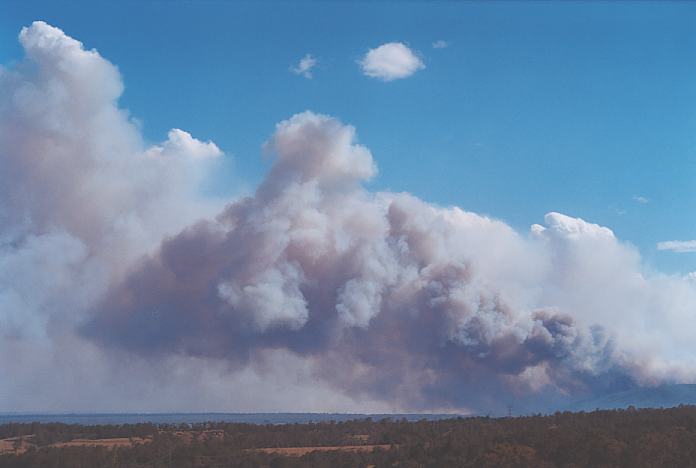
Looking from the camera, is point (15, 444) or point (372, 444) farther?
point (372, 444)

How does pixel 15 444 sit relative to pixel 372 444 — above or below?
above

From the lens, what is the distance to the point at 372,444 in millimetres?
166125

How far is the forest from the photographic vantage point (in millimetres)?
89250

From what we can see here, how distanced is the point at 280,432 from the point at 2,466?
261 feet

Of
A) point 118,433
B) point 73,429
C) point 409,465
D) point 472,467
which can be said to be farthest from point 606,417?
point 73,429

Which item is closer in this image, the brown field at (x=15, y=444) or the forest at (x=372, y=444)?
the forest at (x=372, y=444)

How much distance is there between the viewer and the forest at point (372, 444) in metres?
89.2

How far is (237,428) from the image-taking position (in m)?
186

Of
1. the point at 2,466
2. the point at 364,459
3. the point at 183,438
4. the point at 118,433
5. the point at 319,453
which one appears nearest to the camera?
the point at 2,466

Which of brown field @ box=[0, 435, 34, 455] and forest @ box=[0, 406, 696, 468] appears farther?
brown field @ box=[0, 435, 34, 455]

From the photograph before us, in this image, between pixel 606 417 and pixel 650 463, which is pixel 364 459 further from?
pixel 606 417

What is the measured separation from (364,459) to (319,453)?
1136cm

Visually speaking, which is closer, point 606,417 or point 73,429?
point 606,417

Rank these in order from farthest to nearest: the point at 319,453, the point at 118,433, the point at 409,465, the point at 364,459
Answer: the point at 118,433, the point at 319,453, the point at 364,459, the point at 409,465
